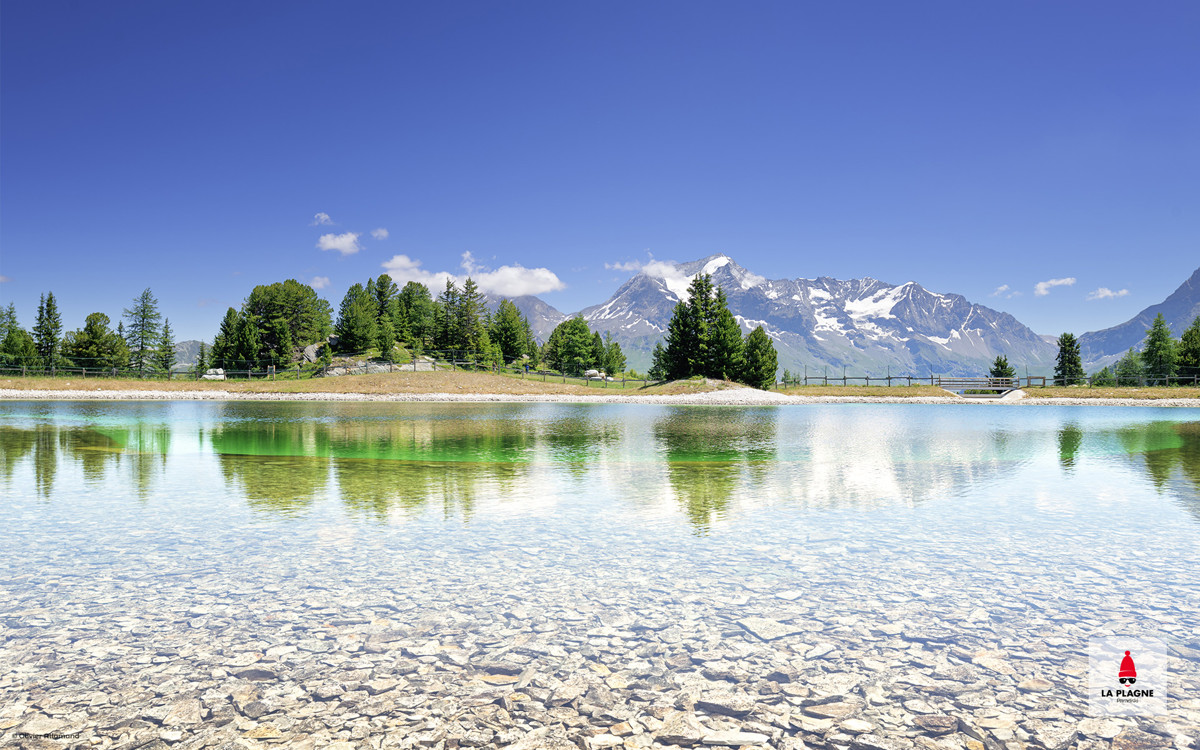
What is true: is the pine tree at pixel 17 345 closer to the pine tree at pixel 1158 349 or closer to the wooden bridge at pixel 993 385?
the wooden bridge at pixel 993 385

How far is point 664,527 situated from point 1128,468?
1651cm

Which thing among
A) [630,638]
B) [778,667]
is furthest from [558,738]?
[778,667]

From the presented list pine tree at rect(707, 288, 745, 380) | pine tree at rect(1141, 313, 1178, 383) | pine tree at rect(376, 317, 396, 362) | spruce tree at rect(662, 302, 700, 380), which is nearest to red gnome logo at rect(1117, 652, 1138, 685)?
pine tree at rect(707, 288, 745, 380)

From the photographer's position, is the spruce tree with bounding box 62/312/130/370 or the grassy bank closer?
the grassy bank

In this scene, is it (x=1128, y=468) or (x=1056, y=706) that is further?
(x=1128, y=468)

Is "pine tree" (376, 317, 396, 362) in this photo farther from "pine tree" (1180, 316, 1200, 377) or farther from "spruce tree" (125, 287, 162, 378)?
"pine tree" (1180, 316, 1200, 377)

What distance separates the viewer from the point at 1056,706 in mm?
5133

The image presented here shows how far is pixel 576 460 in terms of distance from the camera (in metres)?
20.5

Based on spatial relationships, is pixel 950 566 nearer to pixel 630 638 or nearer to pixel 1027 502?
pixel 630 638

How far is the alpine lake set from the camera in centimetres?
490

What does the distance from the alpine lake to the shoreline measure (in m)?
52.8

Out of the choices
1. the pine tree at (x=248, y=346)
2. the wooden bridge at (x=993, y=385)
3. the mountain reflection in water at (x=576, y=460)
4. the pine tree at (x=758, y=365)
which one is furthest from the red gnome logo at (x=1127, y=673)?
the pine tree at (x=248, y=346)

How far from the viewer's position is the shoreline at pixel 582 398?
6475 centimetres

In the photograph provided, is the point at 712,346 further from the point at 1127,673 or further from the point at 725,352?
the point at 1127,673
